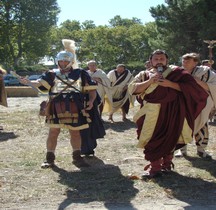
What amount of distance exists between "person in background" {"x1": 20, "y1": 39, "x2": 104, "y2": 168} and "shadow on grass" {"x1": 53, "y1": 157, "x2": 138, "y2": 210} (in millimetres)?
419

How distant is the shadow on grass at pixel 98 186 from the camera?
4645 mm

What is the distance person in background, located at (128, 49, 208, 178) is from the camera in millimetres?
5289

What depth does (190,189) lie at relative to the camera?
5.04m

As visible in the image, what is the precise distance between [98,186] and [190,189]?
1098mm

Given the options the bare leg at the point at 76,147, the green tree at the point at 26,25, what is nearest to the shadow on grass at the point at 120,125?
the bare leg at the point at 76,147

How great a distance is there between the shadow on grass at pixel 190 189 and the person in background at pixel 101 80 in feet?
18.0

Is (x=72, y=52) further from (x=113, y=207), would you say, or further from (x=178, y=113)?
(x=113, y=207)

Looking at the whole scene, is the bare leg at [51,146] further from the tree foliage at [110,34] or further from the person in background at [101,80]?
the tree foliage at [110,34]

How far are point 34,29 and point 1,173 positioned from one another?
46435mm

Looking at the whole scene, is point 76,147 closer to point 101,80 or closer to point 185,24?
point 101,80

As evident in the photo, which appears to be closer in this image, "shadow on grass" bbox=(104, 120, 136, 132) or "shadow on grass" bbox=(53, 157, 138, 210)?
"shadow on grass" bbox=(53, 157, 138, 210)

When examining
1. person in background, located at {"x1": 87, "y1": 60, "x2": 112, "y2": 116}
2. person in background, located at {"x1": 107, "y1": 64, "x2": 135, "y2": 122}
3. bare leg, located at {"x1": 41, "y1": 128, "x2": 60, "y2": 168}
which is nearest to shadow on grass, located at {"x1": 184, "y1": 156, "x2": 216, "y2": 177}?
bare leg, located at {"x1": 41, "y1": 128, "x2": 60, "y2": 168}

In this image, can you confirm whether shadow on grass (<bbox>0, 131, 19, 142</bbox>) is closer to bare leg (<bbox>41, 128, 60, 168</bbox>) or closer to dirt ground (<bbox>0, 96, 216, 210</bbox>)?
dirt ground (<bbox>0, 96, 216, 210</bbox>)

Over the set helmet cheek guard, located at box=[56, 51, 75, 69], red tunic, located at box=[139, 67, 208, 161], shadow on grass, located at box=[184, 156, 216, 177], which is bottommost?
shadow on grass, located at box=[184, 156, 216, 177]
